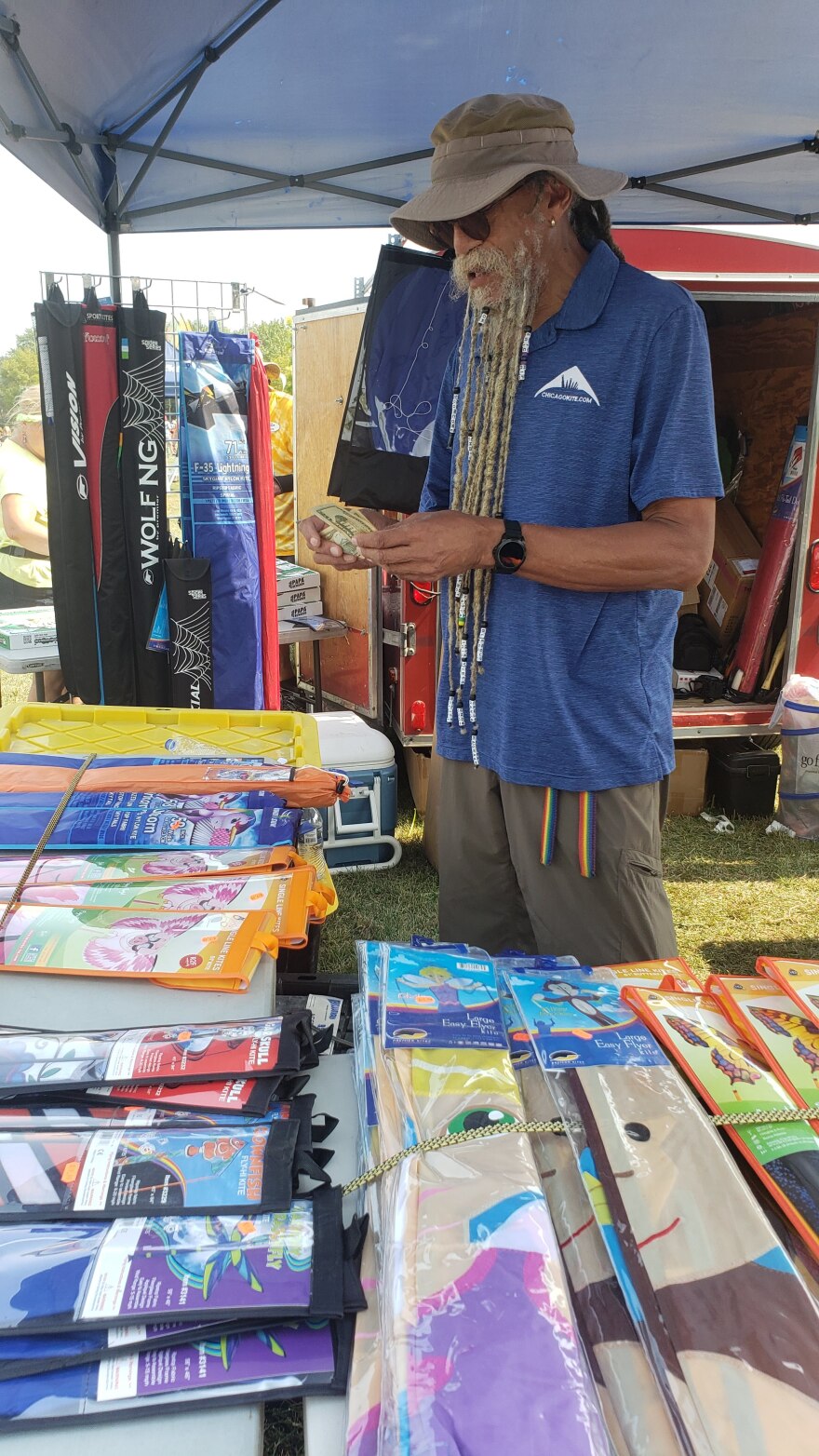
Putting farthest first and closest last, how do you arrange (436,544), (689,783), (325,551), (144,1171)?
(689,783)
(325,551)
(436,544)
(144,1171)

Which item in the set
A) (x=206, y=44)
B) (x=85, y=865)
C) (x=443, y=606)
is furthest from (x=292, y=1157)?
(x=206, y=44)

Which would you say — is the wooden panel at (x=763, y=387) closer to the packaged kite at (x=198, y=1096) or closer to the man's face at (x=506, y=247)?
the man's face at (x=506, y=247)

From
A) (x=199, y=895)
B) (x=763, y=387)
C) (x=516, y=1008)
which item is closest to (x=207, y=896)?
(x=199, y=895)

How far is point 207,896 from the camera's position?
133cm

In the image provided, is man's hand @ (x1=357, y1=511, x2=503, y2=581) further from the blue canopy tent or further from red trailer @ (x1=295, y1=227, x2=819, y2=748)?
red trailer @ (x1=295, y1=227, x2=819, y2=748)

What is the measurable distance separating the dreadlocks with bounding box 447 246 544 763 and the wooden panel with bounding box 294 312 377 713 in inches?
107

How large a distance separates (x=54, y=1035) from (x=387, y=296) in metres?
3.21

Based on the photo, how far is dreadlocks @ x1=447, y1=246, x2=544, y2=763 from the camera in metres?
1.63

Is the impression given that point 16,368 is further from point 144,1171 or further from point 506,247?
point 144,1171

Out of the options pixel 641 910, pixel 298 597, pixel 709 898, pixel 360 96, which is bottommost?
pixel 709 898

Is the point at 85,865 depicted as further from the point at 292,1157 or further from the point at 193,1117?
the point at 292,1157

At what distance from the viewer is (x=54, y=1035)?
41.8 inches

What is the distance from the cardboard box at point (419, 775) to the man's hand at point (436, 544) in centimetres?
287

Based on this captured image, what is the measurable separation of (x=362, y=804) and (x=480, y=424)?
242 cm
